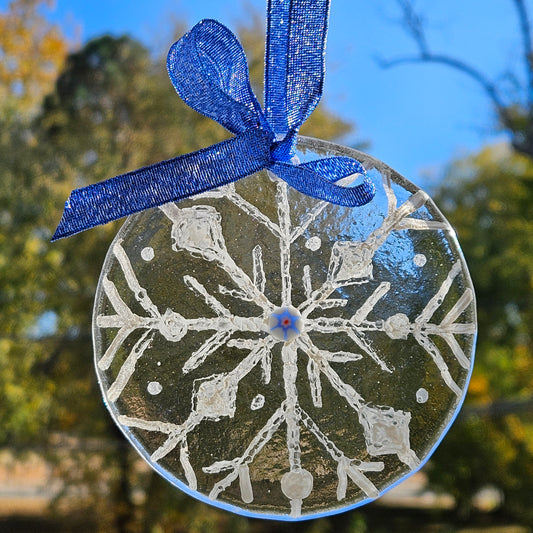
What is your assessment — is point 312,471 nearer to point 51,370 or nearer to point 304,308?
point 304,308

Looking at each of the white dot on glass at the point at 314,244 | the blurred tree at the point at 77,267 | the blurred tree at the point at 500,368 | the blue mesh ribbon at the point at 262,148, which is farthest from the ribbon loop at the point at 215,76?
the blurred tree at the point at 500,368

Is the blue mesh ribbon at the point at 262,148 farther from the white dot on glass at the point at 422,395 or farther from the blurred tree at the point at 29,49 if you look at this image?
the blurred tree at the point at 29,49

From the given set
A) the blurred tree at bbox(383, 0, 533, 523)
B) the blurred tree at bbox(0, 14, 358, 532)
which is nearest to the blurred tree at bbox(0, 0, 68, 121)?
the blurred tree at bbox(0, 14, 358, 532)

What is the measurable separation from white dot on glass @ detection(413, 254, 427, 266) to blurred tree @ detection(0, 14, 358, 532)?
3.15 meters

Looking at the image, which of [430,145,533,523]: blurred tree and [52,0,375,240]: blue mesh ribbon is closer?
[52,0,375,240]: blue mesh ribbon

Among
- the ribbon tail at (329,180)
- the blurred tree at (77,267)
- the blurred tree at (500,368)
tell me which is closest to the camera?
the ribbon tail at (329,180)

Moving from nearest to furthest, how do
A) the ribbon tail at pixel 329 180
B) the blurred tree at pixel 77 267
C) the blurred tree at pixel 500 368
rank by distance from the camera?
1. the ribbon tail at pixel 329 180
2. the blurred tree at pixel 77 267
3. the blurred tree at pixel 500 368

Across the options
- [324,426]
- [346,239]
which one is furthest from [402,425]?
[346,239]

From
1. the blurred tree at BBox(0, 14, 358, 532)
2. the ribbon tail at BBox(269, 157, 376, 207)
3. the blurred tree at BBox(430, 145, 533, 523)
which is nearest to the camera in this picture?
the ribbon tail at BBox(269, 157, 376, 207)

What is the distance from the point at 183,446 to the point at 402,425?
0.23 meters

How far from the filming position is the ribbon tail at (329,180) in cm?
60

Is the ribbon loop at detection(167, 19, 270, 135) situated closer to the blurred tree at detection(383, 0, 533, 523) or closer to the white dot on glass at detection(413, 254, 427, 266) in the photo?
the white dot on glass at detection(413, 254, 427, 266)

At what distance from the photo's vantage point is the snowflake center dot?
25.6 inches

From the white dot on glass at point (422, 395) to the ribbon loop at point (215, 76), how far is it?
0.32 m
